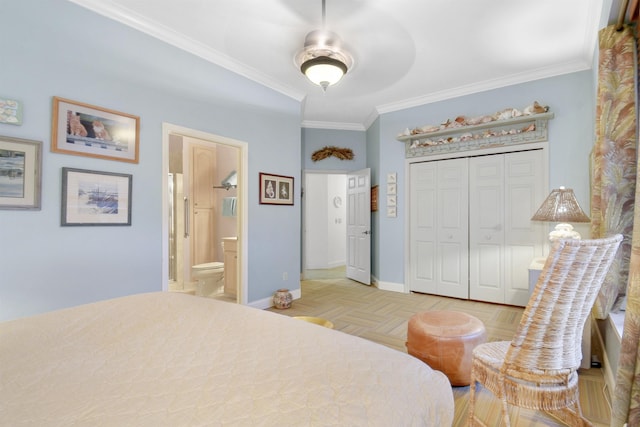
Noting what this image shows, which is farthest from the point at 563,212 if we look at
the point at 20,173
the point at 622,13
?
the point at 20,173

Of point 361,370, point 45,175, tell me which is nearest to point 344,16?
point 45,175

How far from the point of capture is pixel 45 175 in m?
2.19

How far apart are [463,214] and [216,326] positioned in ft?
12.6

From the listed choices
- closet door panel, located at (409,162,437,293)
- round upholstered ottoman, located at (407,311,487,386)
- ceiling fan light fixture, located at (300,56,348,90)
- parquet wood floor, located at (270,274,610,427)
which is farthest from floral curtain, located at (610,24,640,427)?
closet door panel, located at (409,162,437,293)

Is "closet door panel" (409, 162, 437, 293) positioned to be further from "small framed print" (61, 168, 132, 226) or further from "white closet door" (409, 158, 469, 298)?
"small framed print" (61, 168, 132, 226)

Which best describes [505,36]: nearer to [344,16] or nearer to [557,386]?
[344,16]

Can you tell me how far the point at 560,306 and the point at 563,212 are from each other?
1.73m

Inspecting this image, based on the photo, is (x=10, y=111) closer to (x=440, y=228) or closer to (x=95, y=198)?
(x=95, y=198)

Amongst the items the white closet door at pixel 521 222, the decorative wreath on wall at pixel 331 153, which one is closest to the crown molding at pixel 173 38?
the decorative wreath on wall at pixel 331 153

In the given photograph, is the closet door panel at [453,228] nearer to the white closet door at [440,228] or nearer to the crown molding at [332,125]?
the white closet door at [440,228]

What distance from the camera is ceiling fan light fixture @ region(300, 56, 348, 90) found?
2.75 m

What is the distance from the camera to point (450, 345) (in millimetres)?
2062

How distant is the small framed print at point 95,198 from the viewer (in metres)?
2.29

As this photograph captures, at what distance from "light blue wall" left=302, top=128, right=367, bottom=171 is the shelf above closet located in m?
1.18
